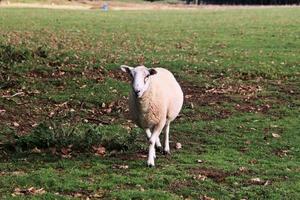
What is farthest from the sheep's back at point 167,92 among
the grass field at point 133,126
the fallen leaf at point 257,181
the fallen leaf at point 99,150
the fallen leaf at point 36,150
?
→ the fallen leaf at point 36,150

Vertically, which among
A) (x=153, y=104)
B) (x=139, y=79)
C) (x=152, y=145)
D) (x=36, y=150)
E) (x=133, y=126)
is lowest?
(x=133, y=126)

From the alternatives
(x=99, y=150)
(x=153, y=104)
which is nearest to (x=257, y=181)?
(x=153, y=104)

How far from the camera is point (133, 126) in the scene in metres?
12.5

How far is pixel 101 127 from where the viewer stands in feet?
39.6

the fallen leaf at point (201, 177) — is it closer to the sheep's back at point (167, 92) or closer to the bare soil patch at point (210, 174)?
the bare soil patch at point (210, 174)

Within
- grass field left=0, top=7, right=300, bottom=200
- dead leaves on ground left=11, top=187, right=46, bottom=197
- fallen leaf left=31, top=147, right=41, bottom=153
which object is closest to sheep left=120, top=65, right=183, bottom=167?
grass field left=0, top=7, right=300, bottom=200

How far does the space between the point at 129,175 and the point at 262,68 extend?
11393 millimetres

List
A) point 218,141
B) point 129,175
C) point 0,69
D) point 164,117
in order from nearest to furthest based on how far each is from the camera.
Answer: point 129,175
point 164,117
point 218,141
point 0,69

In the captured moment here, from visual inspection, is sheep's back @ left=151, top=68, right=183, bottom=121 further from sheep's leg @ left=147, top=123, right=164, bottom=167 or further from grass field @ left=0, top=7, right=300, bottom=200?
grass field @ left=0, top=7, right=300, bottom=200

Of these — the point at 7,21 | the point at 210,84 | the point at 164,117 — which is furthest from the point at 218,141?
the point at 7,21

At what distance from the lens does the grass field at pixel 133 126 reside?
8.37 metres

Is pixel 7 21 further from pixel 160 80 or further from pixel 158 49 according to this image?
pixel 160 80

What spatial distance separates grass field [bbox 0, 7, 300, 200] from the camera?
8.37 metres

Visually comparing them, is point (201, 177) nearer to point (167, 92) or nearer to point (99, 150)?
point (167, 92)
